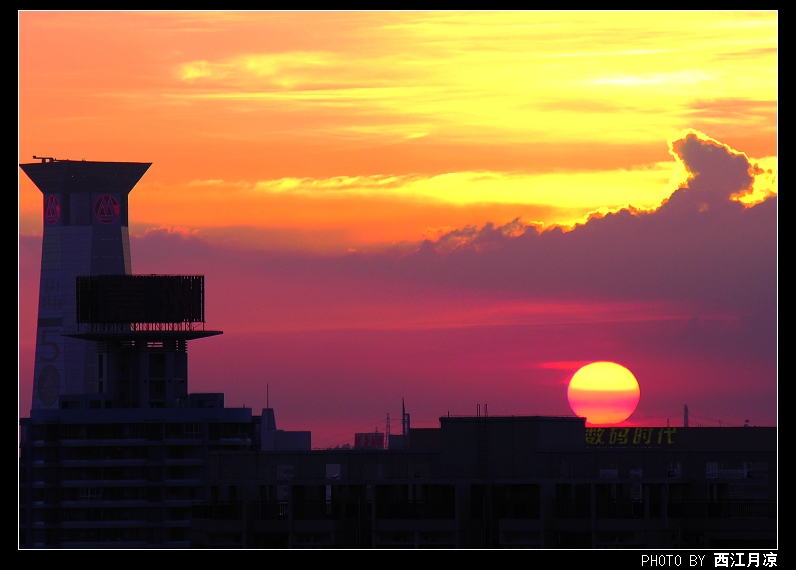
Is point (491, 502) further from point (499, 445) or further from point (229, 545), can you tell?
point (229, 545)

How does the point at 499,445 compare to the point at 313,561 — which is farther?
the point at 499,445

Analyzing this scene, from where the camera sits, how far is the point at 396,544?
15462 cm

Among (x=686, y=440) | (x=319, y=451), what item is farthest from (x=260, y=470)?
(x=686, y=440)

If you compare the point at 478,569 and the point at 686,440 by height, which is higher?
the point at 686,440

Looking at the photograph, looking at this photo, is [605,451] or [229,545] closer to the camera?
[229,545]

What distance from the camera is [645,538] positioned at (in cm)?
15125

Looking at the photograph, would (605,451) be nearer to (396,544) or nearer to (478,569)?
(396,544)

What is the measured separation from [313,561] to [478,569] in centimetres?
805
